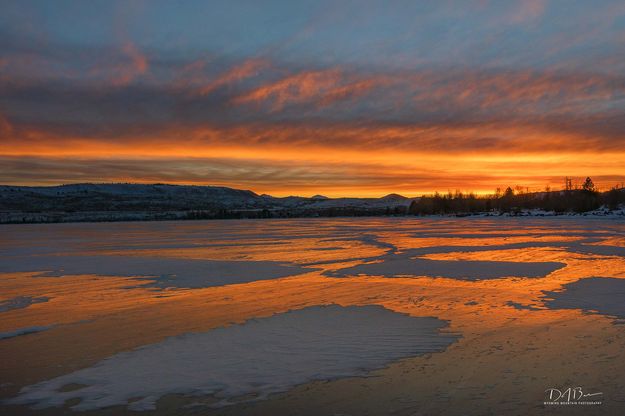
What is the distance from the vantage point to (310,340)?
645 cm

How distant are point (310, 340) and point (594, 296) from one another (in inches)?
217

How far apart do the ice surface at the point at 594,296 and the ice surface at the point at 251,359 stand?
260 centimetres

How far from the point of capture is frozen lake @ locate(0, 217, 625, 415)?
463 cm

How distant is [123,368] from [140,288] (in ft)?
17.1

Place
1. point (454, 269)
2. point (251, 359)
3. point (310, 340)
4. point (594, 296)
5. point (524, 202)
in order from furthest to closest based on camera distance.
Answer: point (524, 202), point (454, 269), point (594, 296), point (310, 340), point (251, 359)

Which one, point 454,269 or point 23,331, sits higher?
point 454,269

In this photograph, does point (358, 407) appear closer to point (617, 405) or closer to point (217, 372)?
point (217, 372)

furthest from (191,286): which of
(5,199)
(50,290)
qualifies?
(5,199)

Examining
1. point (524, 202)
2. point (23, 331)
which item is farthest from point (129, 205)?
point (23, 331)

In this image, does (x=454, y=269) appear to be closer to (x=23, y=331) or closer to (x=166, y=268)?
(x=166, y=268)

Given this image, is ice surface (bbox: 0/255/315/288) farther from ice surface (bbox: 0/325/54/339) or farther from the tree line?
the tree line

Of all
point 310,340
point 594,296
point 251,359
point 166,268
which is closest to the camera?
point 251,359

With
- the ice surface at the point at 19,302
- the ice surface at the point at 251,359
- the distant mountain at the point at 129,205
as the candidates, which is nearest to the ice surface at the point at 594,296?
the ice surface at the point at 251,359

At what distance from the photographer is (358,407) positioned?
4402 millimetres
